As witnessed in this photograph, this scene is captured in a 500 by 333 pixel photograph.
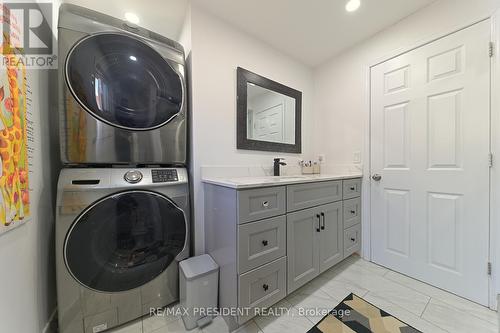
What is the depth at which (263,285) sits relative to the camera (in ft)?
3.84

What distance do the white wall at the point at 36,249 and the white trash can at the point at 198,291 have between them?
73 cm

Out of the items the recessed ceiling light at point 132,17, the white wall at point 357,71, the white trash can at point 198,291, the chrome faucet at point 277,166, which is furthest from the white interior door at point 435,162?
the recessed ceiling light at point 132,17

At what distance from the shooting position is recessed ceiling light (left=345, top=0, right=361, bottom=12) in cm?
148

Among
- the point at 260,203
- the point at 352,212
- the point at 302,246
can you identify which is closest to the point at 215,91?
the point at 260,203

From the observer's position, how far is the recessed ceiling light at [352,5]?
58.2 inches

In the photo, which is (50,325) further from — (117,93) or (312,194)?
(312,194)

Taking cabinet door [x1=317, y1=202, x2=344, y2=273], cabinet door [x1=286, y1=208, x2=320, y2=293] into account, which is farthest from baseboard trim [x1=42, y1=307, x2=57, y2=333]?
cabinet door [x1=317, y1=202, x2=344, y2=273]

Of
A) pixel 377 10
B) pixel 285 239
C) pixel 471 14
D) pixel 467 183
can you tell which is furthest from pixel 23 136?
pixel 471 14

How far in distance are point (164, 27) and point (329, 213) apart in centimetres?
225

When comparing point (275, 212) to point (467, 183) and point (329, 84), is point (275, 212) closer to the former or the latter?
point (467, 183)

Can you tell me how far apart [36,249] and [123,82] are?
1056 millimetres

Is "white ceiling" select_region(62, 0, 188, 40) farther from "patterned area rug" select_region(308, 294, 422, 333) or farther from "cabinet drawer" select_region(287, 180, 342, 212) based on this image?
"patterned area rug" select_region(308, 294, 422, 333)

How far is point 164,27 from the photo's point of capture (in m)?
1.67

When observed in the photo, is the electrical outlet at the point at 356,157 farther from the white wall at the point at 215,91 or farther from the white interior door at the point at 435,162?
the white wall at the point at 215,91
